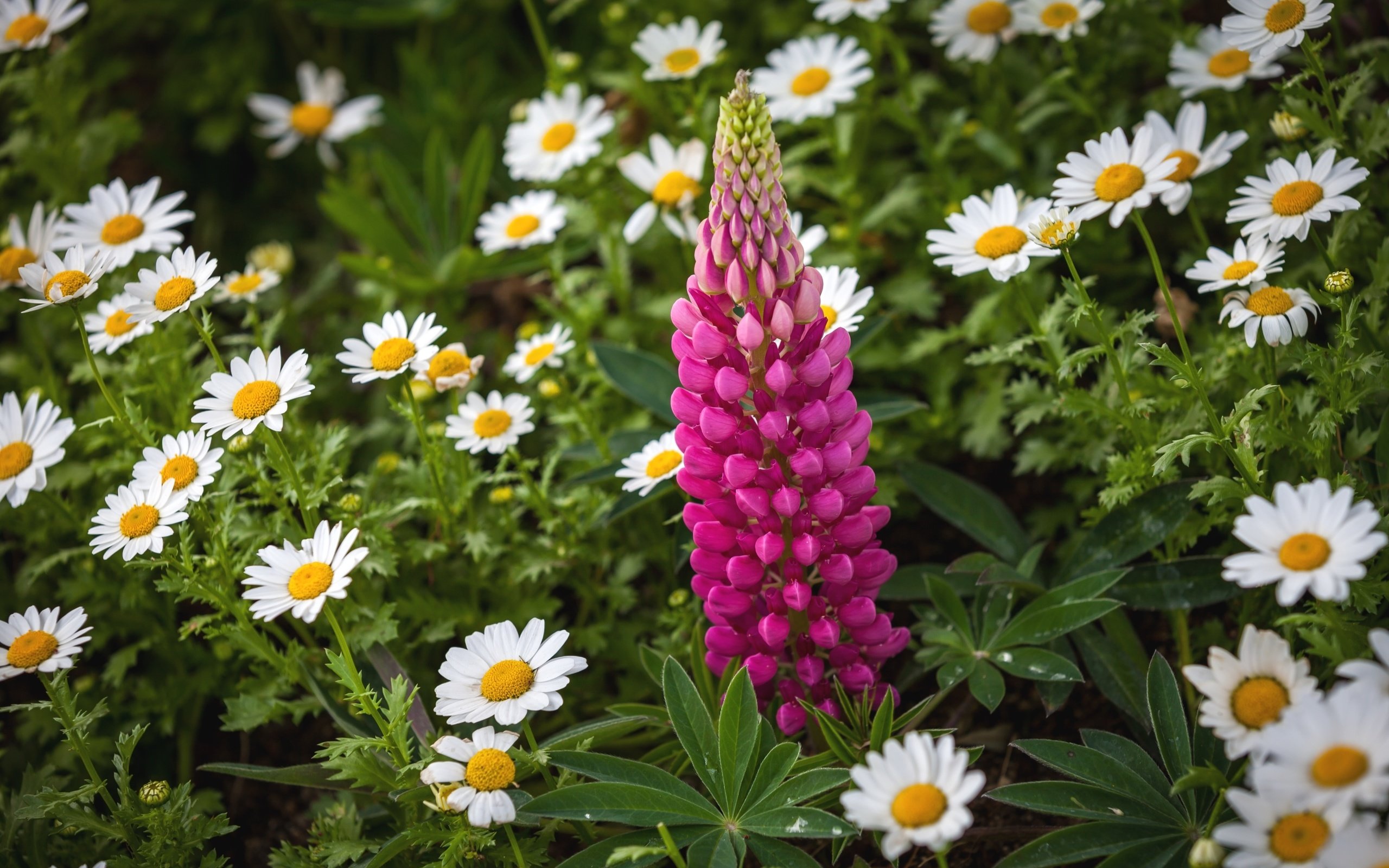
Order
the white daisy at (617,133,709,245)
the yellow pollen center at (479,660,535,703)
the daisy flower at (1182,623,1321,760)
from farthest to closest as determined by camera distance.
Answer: the white daisy at (617,133,709,245) < the yellow pollen center at (479,660,535,703) < the daisy flower at (1182,623,1321,760)

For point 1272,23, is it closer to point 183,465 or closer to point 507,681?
point 507,681

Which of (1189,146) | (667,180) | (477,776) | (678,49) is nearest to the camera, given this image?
(477,776)

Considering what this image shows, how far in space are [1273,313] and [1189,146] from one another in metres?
0.45

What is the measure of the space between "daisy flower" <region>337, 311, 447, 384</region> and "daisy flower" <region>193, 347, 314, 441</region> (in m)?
0.09

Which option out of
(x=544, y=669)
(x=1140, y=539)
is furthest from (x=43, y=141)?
(x=1140, y=539)

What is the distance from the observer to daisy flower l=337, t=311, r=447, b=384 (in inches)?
70.0

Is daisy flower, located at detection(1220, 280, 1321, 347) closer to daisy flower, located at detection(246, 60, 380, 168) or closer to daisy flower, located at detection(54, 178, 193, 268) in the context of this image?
daisy flower, located at detection(54, 178, 193, 268)

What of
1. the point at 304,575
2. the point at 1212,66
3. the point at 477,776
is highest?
the point at 1212,66

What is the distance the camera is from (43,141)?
2766mm

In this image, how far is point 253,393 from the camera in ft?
5.57

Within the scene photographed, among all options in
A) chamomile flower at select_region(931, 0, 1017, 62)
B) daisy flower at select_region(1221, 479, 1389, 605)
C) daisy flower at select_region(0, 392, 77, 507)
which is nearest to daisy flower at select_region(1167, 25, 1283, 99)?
chamomile flower at select_region(931, 0, 1017, 62)

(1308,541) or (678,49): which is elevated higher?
(678,49)

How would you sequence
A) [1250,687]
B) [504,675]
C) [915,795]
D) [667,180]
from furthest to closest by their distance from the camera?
[667,180] → [504,675] → [1250,687] → [915,795]

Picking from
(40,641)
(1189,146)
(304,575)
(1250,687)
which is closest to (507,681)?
(304,575)
